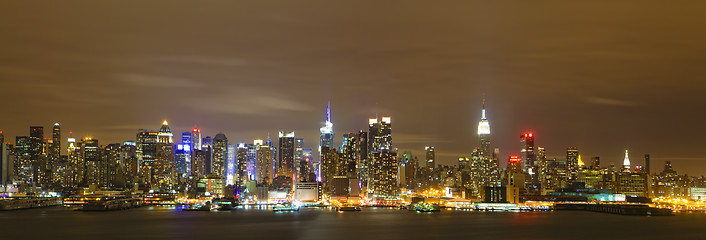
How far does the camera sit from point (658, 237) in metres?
117

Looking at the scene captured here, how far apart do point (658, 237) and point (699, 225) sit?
1323 inches

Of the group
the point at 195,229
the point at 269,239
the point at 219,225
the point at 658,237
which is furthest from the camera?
the point at 219,225

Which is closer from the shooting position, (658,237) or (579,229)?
(658,237)

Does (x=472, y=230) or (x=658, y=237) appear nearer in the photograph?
(x=658, y=237)

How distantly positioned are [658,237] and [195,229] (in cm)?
7296

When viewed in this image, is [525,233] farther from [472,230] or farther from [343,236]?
[343,236]

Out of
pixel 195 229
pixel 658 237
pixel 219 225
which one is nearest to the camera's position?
pixel 658 237

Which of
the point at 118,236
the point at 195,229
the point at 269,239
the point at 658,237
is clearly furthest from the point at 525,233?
the point at 118,236

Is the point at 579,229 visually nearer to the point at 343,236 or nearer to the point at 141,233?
the point at 343,236

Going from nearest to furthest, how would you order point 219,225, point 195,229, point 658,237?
1. point 658,237
2. point 195,229
3. point 219,225

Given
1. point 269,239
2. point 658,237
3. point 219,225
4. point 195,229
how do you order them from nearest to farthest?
point 269,239, point 658,237, point 195,229, point 219,225

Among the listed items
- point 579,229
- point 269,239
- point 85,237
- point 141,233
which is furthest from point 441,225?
point 85,237

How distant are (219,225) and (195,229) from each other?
1255cm

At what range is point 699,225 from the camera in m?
145
